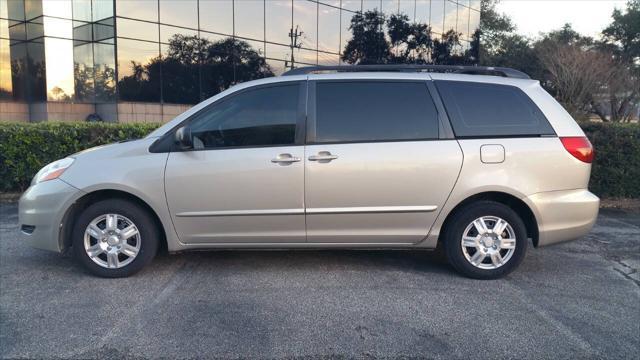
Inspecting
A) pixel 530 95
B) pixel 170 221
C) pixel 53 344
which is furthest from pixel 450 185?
pixel 53 344

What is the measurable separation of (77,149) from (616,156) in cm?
892

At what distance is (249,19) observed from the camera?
2298 cm

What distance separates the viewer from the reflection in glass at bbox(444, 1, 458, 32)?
31.3m

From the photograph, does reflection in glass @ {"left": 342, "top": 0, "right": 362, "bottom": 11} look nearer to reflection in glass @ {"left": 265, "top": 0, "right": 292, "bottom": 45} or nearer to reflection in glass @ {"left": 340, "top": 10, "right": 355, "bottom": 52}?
reflection in glass @ {"left": 340, "top": 10, "right": 355, "bottom": 52}

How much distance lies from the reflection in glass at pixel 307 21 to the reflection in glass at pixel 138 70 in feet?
24.3

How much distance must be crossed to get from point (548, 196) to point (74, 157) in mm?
4304

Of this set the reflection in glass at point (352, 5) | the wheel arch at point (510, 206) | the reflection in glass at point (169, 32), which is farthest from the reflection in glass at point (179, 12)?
the wheel arch at point (510, 206)

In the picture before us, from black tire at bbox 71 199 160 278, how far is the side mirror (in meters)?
0.69

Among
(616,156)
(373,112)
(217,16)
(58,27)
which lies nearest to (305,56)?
(217,16)

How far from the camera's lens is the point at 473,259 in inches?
168

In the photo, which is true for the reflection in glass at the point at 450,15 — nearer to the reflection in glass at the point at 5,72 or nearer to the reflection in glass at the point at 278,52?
the reflection in glass at the point at 278,52

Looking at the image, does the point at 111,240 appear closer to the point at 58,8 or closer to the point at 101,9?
the point at 101,9

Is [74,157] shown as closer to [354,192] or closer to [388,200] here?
[354,192]

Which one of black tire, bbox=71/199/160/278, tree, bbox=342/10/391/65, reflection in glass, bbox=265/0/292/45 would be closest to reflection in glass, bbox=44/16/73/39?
reflection in glass, bbox=265/0/292/45
